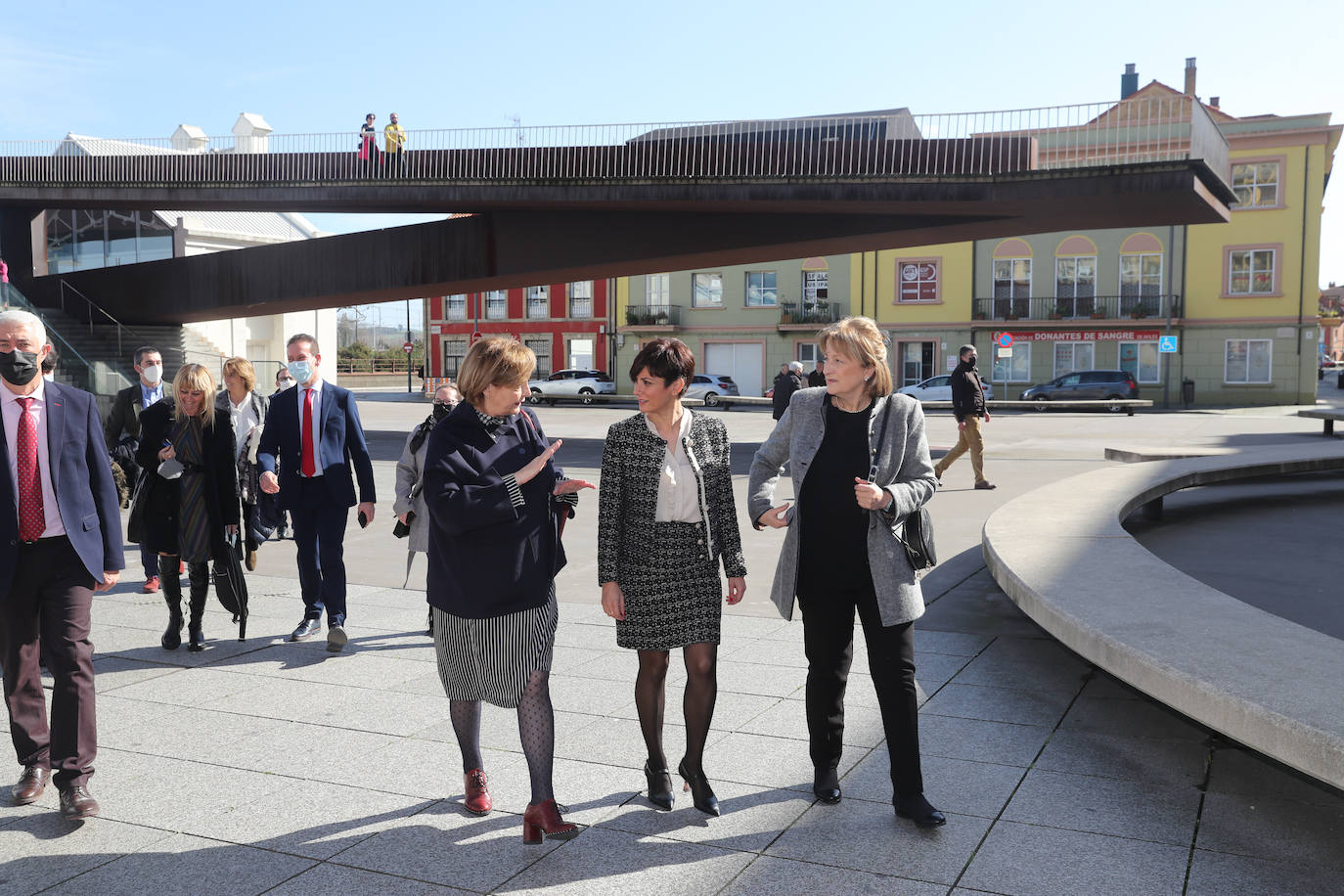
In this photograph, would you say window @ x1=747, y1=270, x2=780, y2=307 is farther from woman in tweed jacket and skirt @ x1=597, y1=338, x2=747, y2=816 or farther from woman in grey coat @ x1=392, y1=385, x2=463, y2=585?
woman in tweed jacket and skirt @ x1=597, y1=338, x2=747, y2=816

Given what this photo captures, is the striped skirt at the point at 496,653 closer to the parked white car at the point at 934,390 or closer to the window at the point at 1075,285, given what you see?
the parked white car at the point at 934,390

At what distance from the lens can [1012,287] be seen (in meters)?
45.8

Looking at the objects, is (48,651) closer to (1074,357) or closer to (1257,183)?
(1074,357)

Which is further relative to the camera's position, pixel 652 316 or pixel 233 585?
pixel 652 316

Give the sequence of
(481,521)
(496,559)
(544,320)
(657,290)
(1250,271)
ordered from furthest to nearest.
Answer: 1. (544,320)
2. (657,290)
3. (1250,271)
4. (496,559)
5. (481,521)

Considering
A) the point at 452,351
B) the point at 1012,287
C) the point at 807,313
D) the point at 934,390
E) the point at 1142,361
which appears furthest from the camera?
the point at 452,351

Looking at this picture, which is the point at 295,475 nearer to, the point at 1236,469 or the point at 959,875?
the point at 959,875

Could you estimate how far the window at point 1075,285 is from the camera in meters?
44.6

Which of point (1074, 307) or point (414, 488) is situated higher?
point (1074, 307)

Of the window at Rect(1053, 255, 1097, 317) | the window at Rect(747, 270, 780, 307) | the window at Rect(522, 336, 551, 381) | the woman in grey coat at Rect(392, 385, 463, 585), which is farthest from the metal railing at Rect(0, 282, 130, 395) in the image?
the window at Rect(1053, 255, 1097, 317)

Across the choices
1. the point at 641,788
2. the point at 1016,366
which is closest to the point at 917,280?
the point at 1016,366

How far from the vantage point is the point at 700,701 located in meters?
4.02

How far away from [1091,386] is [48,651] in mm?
40145

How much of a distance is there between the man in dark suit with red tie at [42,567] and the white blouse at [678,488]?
6.98 ft
